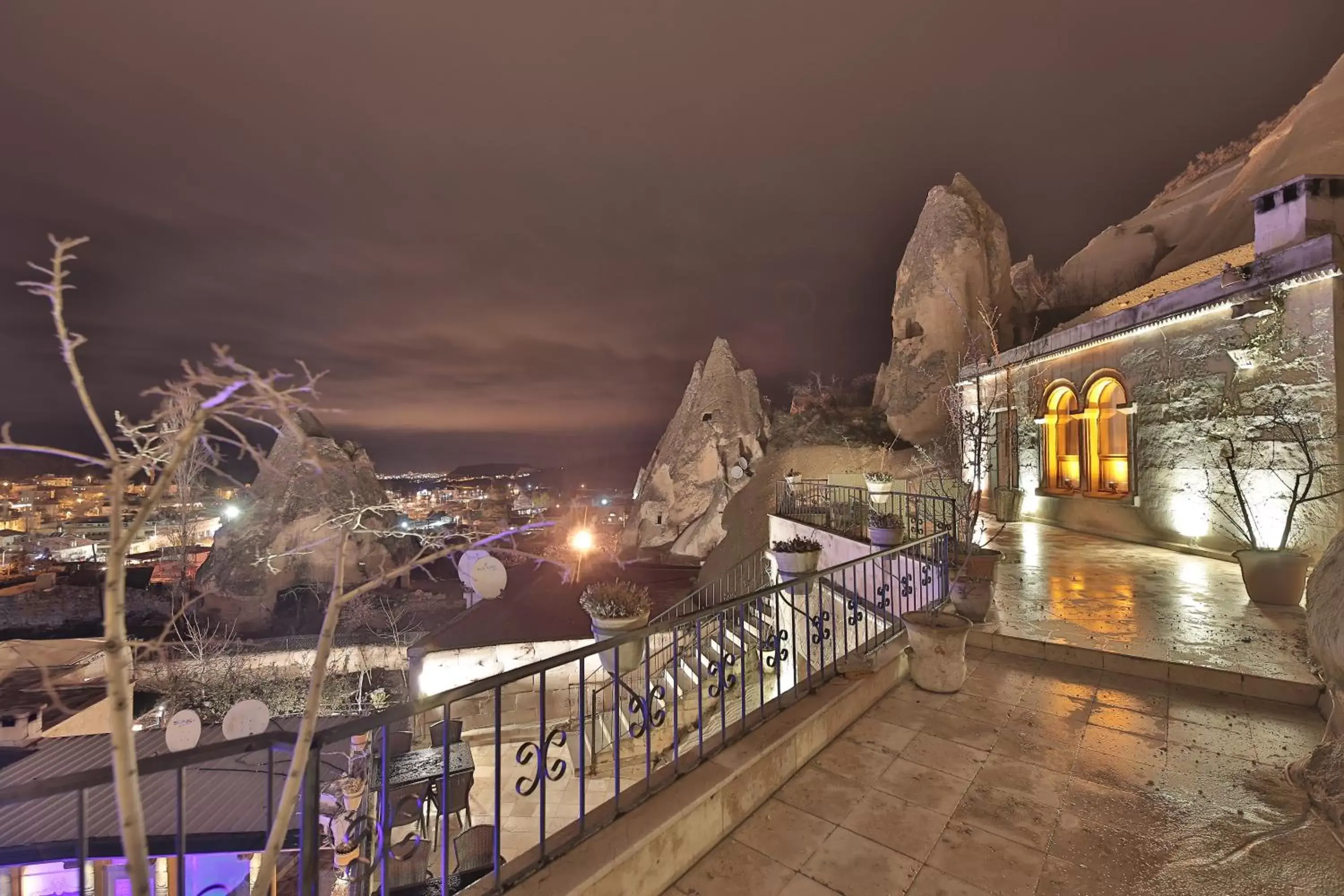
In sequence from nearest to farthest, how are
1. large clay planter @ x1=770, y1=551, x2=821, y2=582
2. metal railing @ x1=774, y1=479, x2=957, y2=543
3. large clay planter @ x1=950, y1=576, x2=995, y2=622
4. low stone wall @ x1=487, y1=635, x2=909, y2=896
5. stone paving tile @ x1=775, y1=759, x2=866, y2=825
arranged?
low stone wall @ x1=487, y1=635, x2=909, y2=896 → stone paving tile @ x1=775, y1=759, x2=866, y2=825 → large clay planter @ x1=950, y1=576, x2=995, y2=622 → metal railing @ x1=774, y1=479, x2=957, y2=543 → large clay planter @ x1=770, y1=551, x2=821, y2=582

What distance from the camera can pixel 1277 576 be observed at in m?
6.54

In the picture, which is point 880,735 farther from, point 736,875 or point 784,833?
point 736,875

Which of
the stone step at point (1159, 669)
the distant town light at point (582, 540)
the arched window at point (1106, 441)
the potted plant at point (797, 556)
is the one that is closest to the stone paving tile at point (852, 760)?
the stone step at point (1159, 669)

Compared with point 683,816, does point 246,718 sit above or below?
below

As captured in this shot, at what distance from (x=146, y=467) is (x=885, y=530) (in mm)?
8572

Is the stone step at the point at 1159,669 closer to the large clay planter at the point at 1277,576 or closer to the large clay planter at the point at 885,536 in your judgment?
the large clay planter at the point at 885,536

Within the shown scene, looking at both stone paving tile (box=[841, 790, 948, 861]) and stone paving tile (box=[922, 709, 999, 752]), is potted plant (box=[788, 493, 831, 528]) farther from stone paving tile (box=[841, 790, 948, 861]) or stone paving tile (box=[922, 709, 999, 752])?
stone paving tile (box=[841, 790, 948, 861])

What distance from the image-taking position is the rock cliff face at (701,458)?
30.4 m

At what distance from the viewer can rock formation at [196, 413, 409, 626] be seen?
28.4m

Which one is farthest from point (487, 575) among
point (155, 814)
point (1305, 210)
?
point (1305, 210)

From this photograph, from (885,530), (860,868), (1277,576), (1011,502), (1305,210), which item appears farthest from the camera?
(1011,502)

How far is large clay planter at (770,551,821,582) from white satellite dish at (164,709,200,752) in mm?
8713

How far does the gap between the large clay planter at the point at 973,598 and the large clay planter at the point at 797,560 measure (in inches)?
139

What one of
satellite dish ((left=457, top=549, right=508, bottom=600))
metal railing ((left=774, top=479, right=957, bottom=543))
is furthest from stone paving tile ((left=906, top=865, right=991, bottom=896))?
metal railing ((left=774, top=479, right=957, bottom=543))
